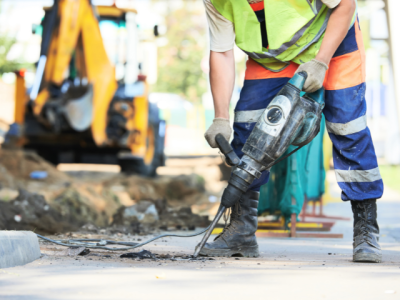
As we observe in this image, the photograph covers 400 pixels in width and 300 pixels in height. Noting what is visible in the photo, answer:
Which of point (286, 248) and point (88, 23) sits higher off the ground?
point (88, 23)

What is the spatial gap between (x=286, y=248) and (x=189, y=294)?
174cm

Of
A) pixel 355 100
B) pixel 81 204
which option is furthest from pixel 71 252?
pixel 81 204

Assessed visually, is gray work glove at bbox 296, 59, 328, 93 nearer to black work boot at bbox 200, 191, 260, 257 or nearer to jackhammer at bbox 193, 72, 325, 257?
jackhammer at bbox 193, 72, 325, 257

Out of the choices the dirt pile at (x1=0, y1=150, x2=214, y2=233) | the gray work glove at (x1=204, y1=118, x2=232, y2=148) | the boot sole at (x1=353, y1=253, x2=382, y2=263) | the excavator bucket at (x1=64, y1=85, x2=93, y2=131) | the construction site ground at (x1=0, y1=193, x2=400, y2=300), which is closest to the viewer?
the construction site ground at (x1=0, y1=193, x2=400, y2=300)

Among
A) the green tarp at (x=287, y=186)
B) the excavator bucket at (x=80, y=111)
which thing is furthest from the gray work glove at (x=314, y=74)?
the excavator bucket at (x=80, y=111)

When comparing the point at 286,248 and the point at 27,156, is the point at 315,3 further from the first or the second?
the point at 27,156

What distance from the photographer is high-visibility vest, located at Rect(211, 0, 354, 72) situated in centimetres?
290

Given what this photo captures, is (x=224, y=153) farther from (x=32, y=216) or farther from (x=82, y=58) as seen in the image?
(x=82, y=58)

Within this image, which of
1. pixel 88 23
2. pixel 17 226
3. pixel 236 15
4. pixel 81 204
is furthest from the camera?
pixel 88 23

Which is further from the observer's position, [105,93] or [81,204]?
[105,93]

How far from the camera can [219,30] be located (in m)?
3.09

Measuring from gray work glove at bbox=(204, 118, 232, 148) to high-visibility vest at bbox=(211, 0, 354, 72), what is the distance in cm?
39

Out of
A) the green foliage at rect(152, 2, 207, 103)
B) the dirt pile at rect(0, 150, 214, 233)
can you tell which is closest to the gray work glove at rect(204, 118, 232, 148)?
the dirt pile at rect(0, 150, 214, 233)

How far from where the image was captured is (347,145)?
291cm
